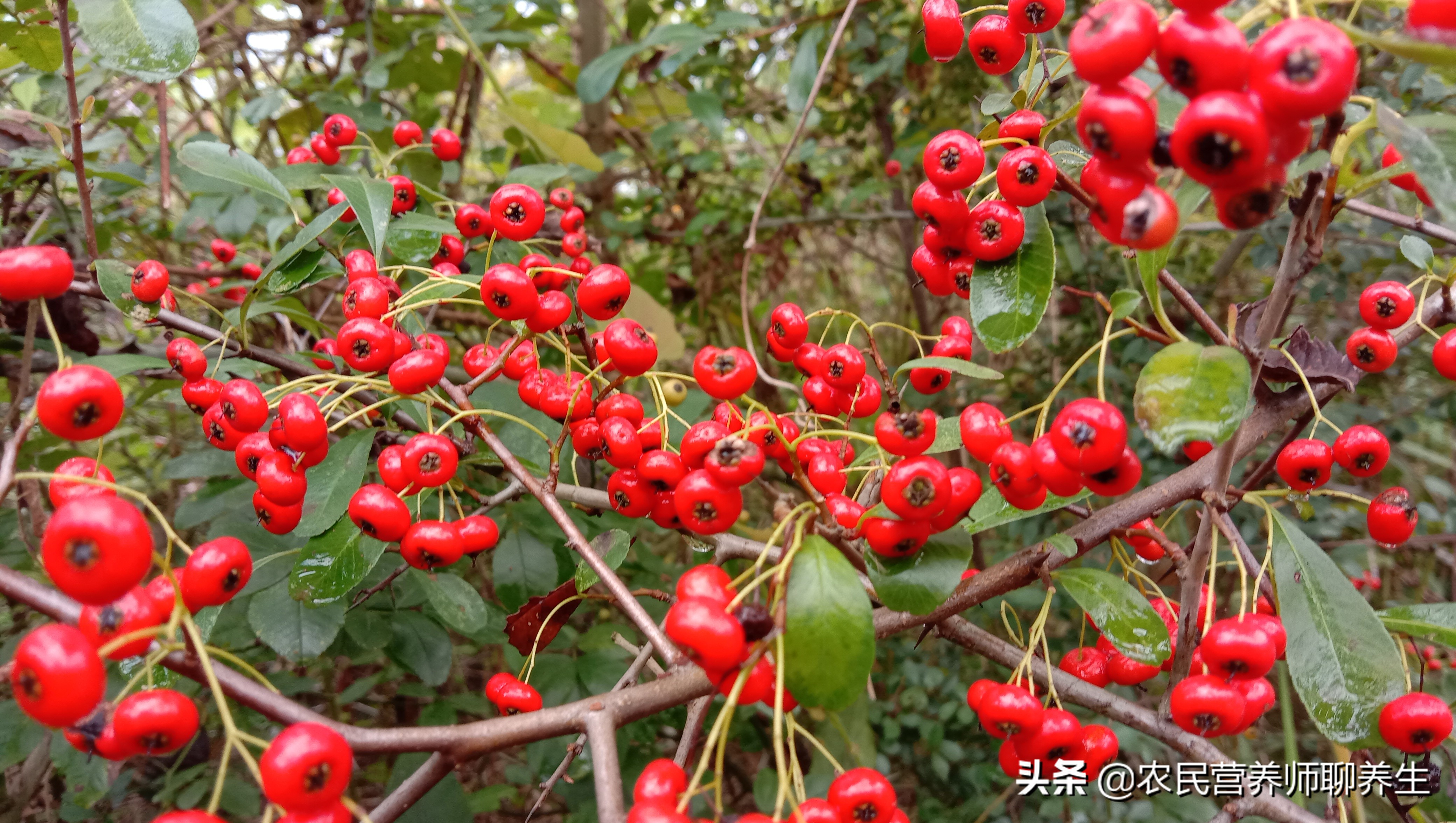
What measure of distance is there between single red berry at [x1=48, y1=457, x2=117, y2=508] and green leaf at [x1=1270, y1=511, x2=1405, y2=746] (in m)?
1.45

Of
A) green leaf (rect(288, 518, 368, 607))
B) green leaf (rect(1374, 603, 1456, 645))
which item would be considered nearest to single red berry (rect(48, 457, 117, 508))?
green leaf (rect(288, 518, 368, 607))

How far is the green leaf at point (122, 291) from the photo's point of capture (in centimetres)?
134

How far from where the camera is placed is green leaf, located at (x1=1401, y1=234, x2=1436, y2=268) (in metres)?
1.33

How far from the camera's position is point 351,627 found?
75.1 inches

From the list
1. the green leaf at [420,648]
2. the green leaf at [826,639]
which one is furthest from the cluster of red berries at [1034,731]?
the green leaf at [420,648]

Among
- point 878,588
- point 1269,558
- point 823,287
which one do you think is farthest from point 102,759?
point 823,287

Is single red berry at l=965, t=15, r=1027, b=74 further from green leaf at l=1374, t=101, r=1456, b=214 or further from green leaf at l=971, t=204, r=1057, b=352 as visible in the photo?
green leaf at l=1374, t=101, r=1456, b=214

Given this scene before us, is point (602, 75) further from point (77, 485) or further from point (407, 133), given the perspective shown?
point (77, 485)

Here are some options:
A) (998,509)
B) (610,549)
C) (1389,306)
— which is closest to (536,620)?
(610,549)

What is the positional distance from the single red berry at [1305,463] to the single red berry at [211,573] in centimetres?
155

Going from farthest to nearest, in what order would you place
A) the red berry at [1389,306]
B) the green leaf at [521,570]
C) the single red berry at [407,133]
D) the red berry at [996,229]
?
1. the single red berry at [407,133]
2. the green leaf at [521,570]
3. the red berry at [1389,306]
4. the red berry at [996,229]

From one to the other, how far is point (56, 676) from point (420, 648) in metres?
1.39

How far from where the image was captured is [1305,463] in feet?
4.29

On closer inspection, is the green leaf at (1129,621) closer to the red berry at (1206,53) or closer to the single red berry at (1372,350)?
the single red berry at (1372,350)
